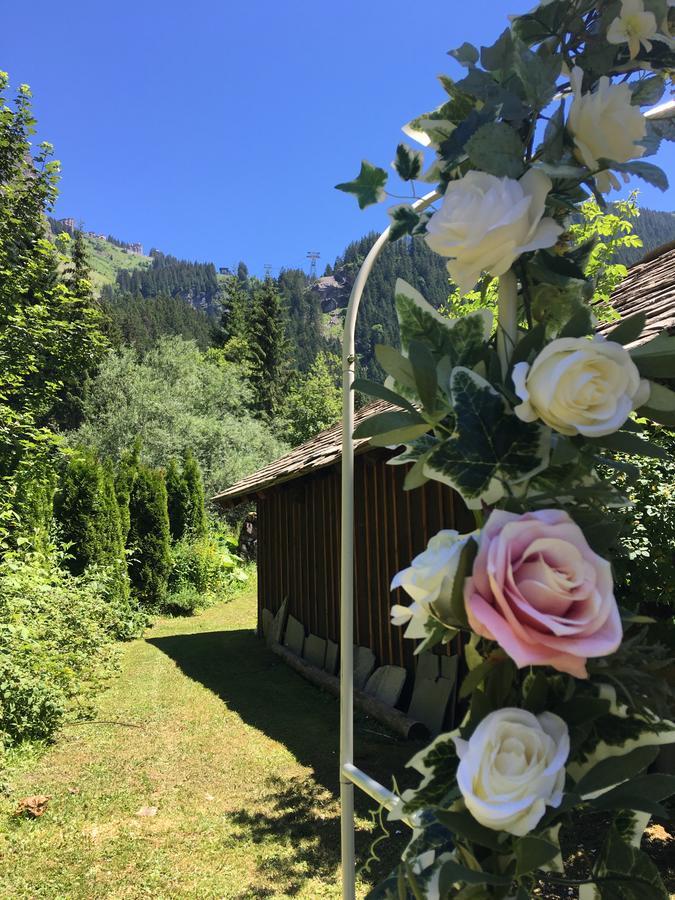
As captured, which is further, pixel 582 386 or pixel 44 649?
pixel 44 649

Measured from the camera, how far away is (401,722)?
5758 mm

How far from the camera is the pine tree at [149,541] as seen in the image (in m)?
12.9

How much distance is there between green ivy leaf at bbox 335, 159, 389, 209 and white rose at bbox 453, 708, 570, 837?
2.31ft

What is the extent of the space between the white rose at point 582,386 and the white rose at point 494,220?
0.15 metres

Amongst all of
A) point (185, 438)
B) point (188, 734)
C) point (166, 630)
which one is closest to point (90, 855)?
point (188, 734)

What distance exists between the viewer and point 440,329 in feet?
2.86

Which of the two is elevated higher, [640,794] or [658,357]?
[658,357]

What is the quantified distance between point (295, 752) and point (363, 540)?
7.77 feet

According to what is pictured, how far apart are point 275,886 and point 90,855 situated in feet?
3.90

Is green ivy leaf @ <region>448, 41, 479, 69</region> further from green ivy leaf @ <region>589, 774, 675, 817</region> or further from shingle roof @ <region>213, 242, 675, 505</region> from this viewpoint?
shingle roof @ <region>213, 242, 675, 505</region>

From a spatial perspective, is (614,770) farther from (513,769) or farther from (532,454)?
(532,454)

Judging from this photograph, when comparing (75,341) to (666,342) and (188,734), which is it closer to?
(188,734)

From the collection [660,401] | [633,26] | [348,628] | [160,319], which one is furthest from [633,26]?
[160,319]

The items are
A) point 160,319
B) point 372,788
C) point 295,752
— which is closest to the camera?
point 372,788
